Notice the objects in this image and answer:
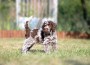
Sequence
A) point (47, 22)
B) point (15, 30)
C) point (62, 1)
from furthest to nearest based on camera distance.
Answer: point (62, 1), point (15, 30), point (47, 22)

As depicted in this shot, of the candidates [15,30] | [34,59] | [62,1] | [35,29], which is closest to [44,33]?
[35,29]

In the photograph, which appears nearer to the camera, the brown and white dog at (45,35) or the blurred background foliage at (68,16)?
the brown and white dog at (45,35)

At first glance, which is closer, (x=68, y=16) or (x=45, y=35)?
(x=45, y=35)

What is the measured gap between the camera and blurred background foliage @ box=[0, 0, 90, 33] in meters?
20.5

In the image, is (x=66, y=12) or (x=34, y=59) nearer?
(x=34, y=59)

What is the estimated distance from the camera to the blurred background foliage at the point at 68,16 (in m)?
20.5

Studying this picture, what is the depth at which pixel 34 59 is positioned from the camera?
9.64 metres

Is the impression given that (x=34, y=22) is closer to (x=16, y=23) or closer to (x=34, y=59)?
(x=34, y=59)

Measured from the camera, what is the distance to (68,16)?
69.8 ft

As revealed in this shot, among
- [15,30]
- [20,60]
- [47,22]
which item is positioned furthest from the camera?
[15,30]

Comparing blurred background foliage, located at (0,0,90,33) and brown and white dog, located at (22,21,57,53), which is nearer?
brown and white dog, located at (22,21,57,53)

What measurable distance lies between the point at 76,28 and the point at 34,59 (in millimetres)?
10856

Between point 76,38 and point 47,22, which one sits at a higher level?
point 47,22

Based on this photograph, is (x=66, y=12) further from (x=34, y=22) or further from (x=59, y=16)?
(x=34, y=22)
